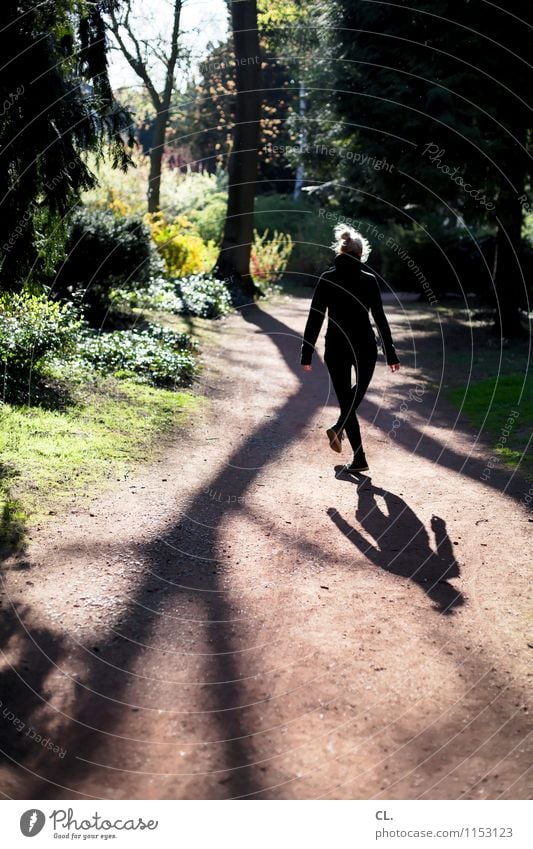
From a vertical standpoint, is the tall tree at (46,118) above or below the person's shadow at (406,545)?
above

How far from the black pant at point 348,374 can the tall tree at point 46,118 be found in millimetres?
2887

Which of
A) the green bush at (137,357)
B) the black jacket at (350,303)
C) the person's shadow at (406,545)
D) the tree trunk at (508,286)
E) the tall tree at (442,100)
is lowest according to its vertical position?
the green bush at (137,357)

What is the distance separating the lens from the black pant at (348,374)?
8.46 m

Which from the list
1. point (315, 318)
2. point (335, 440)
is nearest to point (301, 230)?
point (315, 318)

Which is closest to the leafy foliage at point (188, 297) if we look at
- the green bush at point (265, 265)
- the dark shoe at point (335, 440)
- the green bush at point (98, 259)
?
the green bush at point (98, 259)

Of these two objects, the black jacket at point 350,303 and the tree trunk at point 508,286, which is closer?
the black jacket at point 350,303

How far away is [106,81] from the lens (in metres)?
8.27

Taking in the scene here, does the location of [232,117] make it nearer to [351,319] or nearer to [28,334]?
[28,334]

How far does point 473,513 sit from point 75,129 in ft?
16.2

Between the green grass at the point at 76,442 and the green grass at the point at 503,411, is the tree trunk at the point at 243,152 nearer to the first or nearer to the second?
the green grass at the point at 503,411

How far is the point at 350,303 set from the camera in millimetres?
8453

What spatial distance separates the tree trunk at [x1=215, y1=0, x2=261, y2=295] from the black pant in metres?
15.0

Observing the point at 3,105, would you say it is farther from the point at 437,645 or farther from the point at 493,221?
the point at 493,221

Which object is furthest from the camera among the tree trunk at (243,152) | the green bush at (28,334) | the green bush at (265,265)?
the green bush at (265,265)
